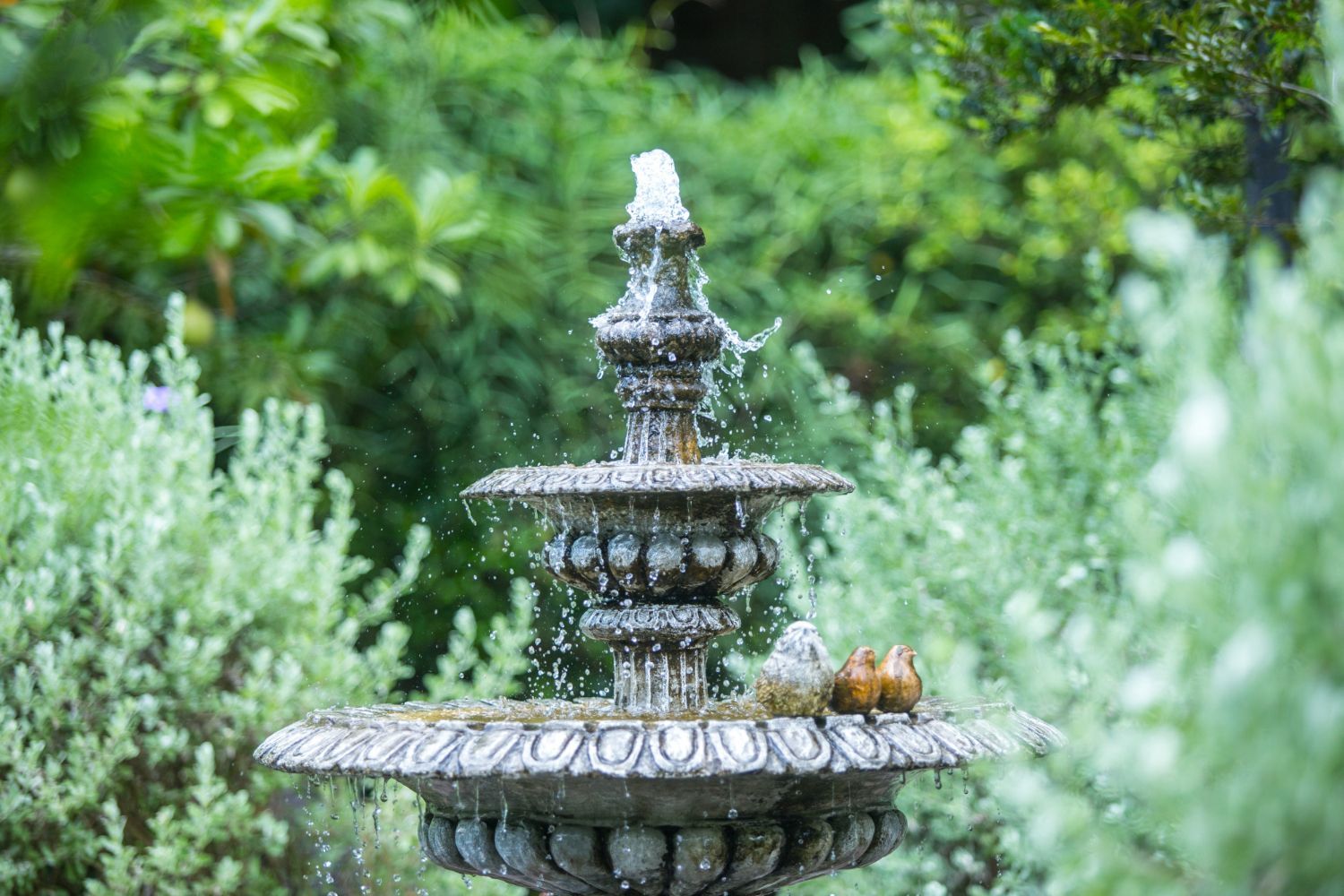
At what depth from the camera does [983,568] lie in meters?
3.54

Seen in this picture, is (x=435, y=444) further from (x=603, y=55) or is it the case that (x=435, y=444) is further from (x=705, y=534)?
(x=705, y=534)

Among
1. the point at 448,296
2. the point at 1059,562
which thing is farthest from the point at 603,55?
the point at 1059,562

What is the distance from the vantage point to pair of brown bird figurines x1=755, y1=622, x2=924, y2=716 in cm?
233

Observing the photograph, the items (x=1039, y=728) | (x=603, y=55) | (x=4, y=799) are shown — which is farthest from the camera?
(x=603, y=55)

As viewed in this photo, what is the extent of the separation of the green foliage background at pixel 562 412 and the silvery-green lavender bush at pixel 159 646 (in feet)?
0.05

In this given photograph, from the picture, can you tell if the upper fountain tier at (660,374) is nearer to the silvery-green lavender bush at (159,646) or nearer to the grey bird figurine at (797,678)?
the grey bird figurine at (797,678)

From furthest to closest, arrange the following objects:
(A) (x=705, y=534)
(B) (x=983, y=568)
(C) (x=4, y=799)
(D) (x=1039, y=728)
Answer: (B) (x=983, y=568)
(C) (x=4, y=799)
(A) (x=705, y=534)
(D) (x=1039, y=728)

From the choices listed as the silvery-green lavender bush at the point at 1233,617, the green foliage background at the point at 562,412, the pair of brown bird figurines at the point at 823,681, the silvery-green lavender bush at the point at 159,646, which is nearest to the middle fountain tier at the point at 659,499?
the pair of brown bird figurines at the point at 823,681

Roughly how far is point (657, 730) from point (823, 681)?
335 mm

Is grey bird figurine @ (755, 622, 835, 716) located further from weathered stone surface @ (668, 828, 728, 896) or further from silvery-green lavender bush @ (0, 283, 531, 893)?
silvery-green lavender bush @ (0, 283, 531, 893)

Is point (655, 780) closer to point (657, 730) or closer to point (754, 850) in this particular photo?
point (657, 730)

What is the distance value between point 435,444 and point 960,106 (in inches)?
102

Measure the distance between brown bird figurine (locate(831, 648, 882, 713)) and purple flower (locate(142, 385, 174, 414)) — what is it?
2.27 meters

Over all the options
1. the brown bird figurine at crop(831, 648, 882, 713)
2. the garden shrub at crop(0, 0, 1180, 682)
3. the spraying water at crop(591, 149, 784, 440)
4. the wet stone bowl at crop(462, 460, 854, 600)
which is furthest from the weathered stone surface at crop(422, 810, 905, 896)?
the garden shrub at crop(0, 0, 1180, 682)
